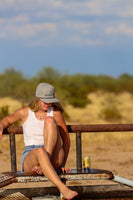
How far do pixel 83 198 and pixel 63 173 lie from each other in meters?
0.58

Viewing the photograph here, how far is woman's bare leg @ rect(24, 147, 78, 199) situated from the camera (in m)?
3.74

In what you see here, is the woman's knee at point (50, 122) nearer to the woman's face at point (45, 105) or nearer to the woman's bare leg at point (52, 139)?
the woman's bare leg at point (52, 139)

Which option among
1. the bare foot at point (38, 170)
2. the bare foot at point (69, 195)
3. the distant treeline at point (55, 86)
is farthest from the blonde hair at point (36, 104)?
the distant treeline at point (55, 86)

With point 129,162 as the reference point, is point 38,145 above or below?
above

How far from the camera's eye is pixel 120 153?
9.95 metres

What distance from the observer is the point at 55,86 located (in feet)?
75.1

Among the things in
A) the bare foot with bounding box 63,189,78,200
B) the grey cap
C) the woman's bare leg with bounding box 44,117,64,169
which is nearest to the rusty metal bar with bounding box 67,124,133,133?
the woman's bare leg with bounding box 44,117,64,169

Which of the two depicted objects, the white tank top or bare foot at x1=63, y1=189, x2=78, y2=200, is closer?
bare foot at x1=63, y1=189, x2=78, y2=200

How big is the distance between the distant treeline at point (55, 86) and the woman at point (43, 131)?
15229 mm

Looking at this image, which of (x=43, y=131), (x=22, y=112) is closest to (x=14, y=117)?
(x=22, y=112)

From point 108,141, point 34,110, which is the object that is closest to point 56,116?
point 34,110

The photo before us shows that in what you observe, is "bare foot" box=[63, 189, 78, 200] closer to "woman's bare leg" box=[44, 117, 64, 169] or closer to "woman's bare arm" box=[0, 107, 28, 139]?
"woman's bare leg" box=[44, 117, 64, 169]

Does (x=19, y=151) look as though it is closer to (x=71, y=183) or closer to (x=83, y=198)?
(x=71, y=183)

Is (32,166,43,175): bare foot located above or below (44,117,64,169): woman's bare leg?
below
